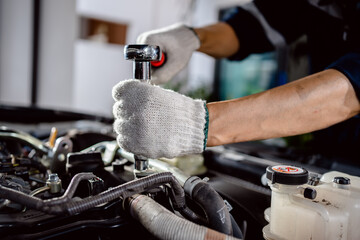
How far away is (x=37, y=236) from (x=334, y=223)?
0.43 m

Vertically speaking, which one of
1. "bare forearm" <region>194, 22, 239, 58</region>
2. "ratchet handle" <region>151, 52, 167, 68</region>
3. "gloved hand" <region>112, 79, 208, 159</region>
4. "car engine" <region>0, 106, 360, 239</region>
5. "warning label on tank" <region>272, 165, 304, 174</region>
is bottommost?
"car engine" <region>0, 106, 360, 239</region>

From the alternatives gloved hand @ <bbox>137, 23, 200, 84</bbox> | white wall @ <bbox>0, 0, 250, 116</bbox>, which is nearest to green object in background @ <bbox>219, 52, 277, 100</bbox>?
white wall @ <bbox>0, 0, 250, 116</bbox>

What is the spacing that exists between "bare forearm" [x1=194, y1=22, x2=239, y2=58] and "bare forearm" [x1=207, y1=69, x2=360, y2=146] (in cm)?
52

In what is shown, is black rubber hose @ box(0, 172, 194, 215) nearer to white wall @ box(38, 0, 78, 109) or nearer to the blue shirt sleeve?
the blue shirt sleeve

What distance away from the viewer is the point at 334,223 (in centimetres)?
48

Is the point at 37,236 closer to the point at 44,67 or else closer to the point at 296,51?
the point at 296,51

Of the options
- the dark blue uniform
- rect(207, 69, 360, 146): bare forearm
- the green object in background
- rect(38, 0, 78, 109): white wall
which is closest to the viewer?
rect(207, 69, 360, 146): bare forearm

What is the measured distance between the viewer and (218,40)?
1218 millimetres

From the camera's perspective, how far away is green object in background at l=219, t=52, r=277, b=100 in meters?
3.66

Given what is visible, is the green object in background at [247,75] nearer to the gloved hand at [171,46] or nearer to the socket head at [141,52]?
the gloved hand at [171,46]

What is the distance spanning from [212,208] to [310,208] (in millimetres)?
154

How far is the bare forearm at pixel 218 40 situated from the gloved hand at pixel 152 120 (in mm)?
594

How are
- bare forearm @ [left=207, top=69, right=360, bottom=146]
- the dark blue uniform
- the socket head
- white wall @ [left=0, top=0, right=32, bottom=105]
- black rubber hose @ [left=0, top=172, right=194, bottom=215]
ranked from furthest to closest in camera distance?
1. white wall @ [left=0, top=0, right=32, bottom=105]
2. the dark blue uniform
3. bare forearm @ [left=207, top=69, right=360, bottom=146]
4. the socket head
5. black rubber hose @ [left=0, top=172, right=194, bottom=215]

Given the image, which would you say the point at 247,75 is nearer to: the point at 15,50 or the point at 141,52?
the point at 15,50
